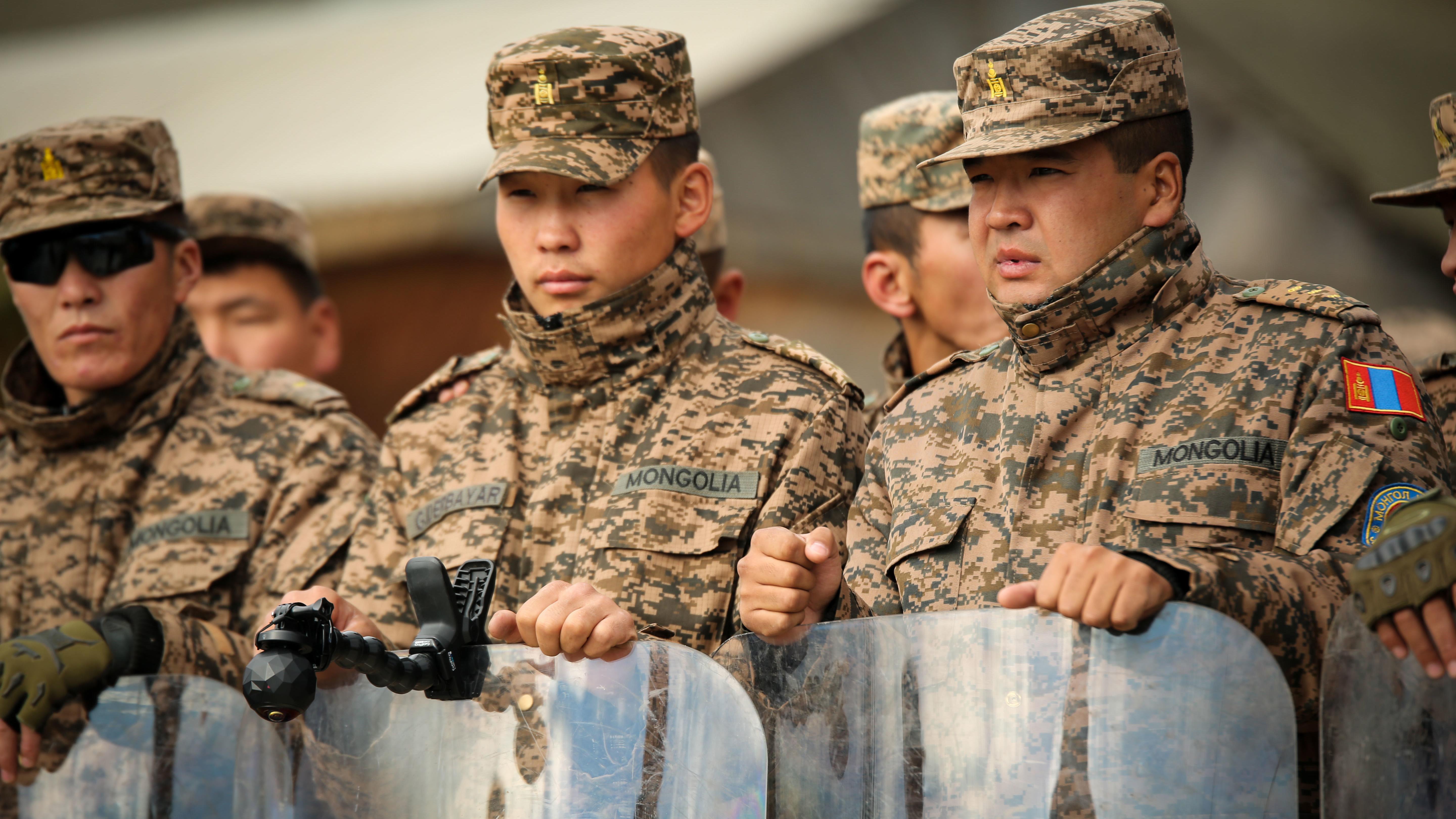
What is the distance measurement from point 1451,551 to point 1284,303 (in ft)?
2.74

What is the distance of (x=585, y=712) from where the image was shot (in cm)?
223

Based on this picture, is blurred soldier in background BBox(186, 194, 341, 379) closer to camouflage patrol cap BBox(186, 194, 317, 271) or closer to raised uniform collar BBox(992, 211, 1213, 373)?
camouflage patrol cap BBox(186, 194, 317, 271)

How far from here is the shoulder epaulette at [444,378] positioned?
358 centimetres

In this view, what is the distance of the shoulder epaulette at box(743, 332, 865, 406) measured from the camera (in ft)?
10.6

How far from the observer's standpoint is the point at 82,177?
3969mm

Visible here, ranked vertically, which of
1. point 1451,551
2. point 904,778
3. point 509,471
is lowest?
point 904,778

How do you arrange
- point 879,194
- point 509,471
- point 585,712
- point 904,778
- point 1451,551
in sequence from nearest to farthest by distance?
point 1451,551 < point 904,778 < point 585,712 < point 509,471 < point 879,194

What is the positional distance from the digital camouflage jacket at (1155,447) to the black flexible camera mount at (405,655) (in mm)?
774

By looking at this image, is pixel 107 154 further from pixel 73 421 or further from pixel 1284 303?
pixel 1284 303

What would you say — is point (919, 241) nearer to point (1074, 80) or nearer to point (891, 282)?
point (891, 282)

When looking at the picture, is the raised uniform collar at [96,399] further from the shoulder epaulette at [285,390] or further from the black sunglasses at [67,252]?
the black sunglasses at [67,252]

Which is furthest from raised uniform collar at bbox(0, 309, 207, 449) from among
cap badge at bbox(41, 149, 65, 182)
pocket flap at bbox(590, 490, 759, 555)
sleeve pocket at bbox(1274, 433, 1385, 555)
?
sleeve pocket at bbox(1274, 433, 1385, 555)

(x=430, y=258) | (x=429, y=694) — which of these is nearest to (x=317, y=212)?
(x=430, y=258)

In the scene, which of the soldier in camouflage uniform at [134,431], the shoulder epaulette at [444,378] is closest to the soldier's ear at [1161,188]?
→ the shoulder epaulette at [444,378]
